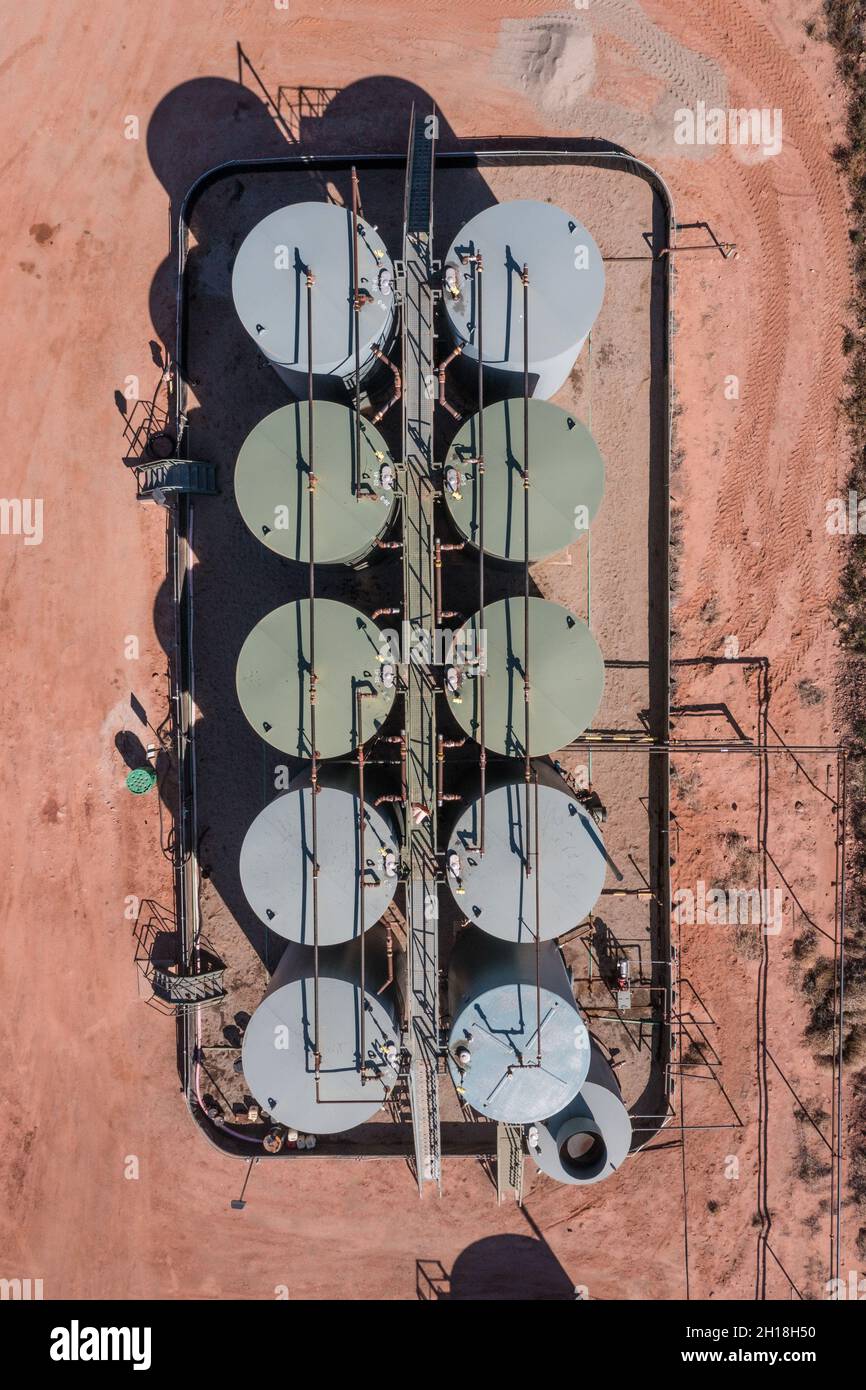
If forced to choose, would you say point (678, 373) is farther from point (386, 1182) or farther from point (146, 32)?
point (386, 1182)

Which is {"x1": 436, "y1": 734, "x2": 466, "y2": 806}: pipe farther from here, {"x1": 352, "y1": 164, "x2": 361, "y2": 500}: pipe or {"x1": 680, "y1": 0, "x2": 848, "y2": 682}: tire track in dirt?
{"x1": 680, "y1": 0, "x2": 848, "y2": 682}: tire track in dirt

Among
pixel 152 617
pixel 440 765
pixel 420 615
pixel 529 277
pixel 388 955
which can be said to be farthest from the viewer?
pixel 152 617

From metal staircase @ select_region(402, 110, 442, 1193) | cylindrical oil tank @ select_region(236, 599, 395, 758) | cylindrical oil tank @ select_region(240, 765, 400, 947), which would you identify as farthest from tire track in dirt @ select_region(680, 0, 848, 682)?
cylindrical oil tank @ select_region(240, 765, 400, 947)

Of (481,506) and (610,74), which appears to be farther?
(610,74)

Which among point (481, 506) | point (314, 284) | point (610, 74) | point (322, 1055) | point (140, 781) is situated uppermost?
point (610, 74)

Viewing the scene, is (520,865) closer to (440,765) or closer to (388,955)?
(440,765)

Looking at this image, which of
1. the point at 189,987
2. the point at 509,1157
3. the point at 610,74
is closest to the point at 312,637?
the point at 189,987
